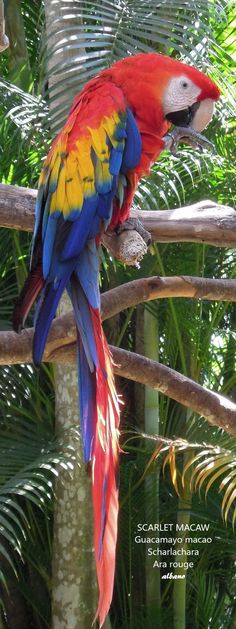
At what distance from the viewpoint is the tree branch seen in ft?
4.13

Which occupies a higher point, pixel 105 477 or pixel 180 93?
pixel 180 93

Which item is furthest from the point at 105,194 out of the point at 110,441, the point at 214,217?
the point at 110,441

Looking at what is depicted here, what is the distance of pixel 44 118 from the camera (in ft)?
5.63

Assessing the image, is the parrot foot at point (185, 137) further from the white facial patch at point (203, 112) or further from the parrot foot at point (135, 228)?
the parrot foot at point (135, 228)

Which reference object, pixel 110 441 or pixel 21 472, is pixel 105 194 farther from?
pixel 21 472

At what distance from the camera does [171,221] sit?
4.19 feet

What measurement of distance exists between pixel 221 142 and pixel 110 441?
1279 mm

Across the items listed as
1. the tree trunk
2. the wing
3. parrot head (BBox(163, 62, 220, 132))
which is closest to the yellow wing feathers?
the wing

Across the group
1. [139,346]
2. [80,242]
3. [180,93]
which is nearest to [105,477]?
[80,242]

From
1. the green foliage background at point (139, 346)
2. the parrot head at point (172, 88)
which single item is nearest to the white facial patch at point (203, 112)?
the parrot head at point (172, 88)

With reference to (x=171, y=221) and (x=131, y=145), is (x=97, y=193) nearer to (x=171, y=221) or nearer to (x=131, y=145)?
(x=131, y=145)

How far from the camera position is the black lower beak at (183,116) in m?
1.19

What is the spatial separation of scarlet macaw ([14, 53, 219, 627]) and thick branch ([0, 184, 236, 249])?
70mm

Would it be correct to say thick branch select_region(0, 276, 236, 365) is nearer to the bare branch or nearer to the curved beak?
the bare branch
